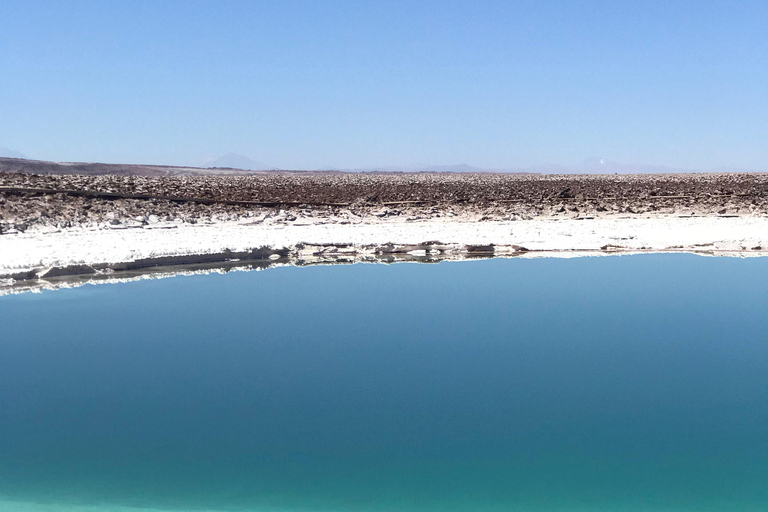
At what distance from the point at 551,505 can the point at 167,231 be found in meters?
11.5

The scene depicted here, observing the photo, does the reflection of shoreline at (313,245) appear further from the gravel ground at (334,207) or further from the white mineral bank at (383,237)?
the gravel ground at (334,207)

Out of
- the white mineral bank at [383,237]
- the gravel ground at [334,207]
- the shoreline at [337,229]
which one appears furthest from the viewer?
the gravel ground at [334,207]

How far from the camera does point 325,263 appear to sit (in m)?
10.7

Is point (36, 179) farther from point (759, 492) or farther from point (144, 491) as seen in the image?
point (759, 492)

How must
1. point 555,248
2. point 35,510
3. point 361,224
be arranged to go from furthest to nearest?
1. point 361,224
2. point 555,248
3. point 35,510

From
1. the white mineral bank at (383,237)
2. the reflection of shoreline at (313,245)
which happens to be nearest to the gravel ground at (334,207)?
the white mineral bank at (383,237)

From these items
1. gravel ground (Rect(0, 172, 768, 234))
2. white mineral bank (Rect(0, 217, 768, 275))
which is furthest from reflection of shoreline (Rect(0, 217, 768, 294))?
gravel ground (Rect(0, 172, 768, 234))

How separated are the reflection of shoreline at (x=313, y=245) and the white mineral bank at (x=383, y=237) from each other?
0.02 meters

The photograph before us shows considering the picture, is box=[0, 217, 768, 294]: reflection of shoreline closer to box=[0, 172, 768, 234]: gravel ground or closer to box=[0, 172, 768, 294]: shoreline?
box=[0, 172, 768, 294]: shoreline

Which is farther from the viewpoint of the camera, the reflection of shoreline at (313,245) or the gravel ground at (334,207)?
the gravel ground at (334,207)

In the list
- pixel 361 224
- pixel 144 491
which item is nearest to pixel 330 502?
pixel 144 491

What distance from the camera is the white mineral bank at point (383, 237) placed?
1112 cm

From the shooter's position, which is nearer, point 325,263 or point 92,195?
point 325,263

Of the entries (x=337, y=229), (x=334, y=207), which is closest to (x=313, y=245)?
(x=337, y=229)
